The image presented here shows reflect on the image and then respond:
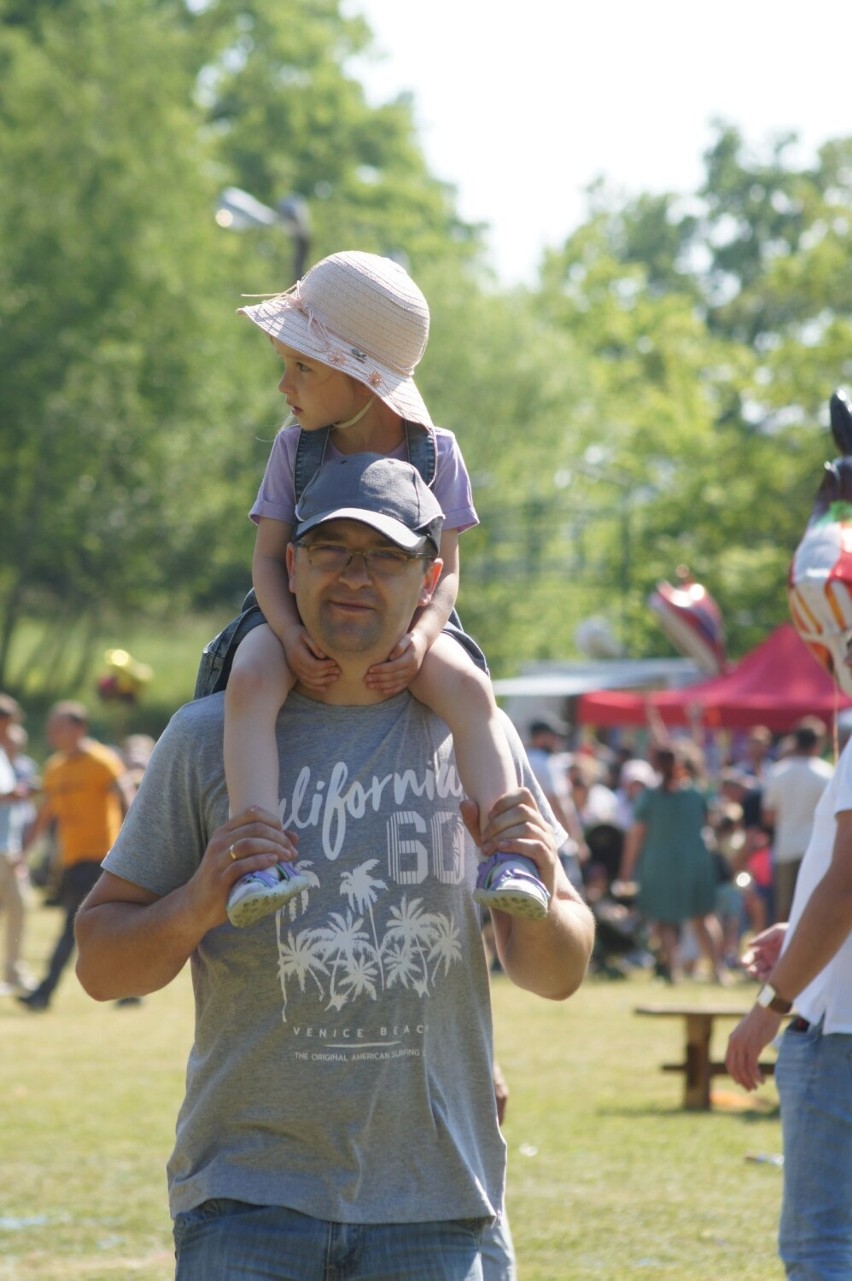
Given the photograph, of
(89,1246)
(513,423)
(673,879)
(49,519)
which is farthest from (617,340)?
(89,1246)

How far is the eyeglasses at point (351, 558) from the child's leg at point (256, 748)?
0.17m

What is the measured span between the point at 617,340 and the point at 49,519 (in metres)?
25.0

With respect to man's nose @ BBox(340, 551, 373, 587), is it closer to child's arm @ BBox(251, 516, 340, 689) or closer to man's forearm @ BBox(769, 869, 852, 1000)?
child's arm @ BBox(251, 516, 340, 689)

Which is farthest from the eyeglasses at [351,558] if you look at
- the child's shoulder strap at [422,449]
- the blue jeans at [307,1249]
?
the blue jeans at [307,1249]

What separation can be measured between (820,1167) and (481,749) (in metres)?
1.57

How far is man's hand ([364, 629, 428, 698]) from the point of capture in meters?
3.02

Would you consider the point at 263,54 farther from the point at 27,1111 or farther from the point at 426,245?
the point at 27,1111

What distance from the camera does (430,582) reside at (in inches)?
128

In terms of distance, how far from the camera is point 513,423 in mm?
44469

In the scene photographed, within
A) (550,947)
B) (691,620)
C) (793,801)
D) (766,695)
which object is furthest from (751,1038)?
(766,695)

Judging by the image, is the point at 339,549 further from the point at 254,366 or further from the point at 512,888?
the point at 254,366

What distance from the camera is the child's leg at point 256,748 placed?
2734mm

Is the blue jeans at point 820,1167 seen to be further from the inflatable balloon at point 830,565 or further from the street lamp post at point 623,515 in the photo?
the street lamp post at point 623,515

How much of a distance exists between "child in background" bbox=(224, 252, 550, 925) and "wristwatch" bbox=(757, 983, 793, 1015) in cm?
130
